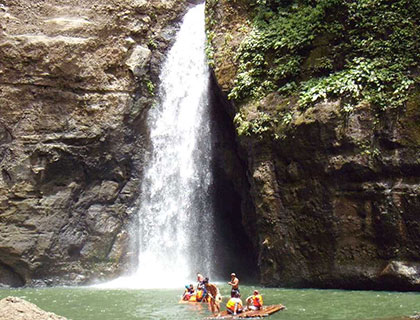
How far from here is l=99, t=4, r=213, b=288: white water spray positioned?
19078 millimetres

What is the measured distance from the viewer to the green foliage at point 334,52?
14.8 m

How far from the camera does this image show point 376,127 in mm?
14422

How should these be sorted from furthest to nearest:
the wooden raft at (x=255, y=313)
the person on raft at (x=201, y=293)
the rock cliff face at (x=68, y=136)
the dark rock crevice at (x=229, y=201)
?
1. the dark rock crevice at (x=229, y=201)
2. the rock cliff face at (x=68, y=136)
3. the person on raft at (x=201, y=293)
4. the wooden raft at (x=255, y=313)

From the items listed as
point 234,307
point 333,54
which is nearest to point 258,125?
point 333,54

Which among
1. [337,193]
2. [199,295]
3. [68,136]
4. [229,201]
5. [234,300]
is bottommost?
[234,300]

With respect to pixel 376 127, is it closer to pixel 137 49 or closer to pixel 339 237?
pixel 339 237

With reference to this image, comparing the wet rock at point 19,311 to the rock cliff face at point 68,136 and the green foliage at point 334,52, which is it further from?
the green foliage at point 334,52

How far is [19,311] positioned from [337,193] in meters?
9.77

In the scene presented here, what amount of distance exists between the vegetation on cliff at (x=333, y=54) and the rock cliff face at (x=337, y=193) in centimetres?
34

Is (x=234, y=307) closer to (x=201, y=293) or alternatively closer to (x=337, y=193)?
(x=201, y=293)

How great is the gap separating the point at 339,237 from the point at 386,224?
1434 millimetres

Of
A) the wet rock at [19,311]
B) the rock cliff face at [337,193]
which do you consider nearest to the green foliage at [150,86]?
the rock cliff face at [337,193]

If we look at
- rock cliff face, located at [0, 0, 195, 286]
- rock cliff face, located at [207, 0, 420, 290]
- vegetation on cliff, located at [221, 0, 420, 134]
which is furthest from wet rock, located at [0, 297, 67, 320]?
rock cliff face, located at [0, 0, 195, 286]

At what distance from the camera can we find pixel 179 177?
66.5 ft
